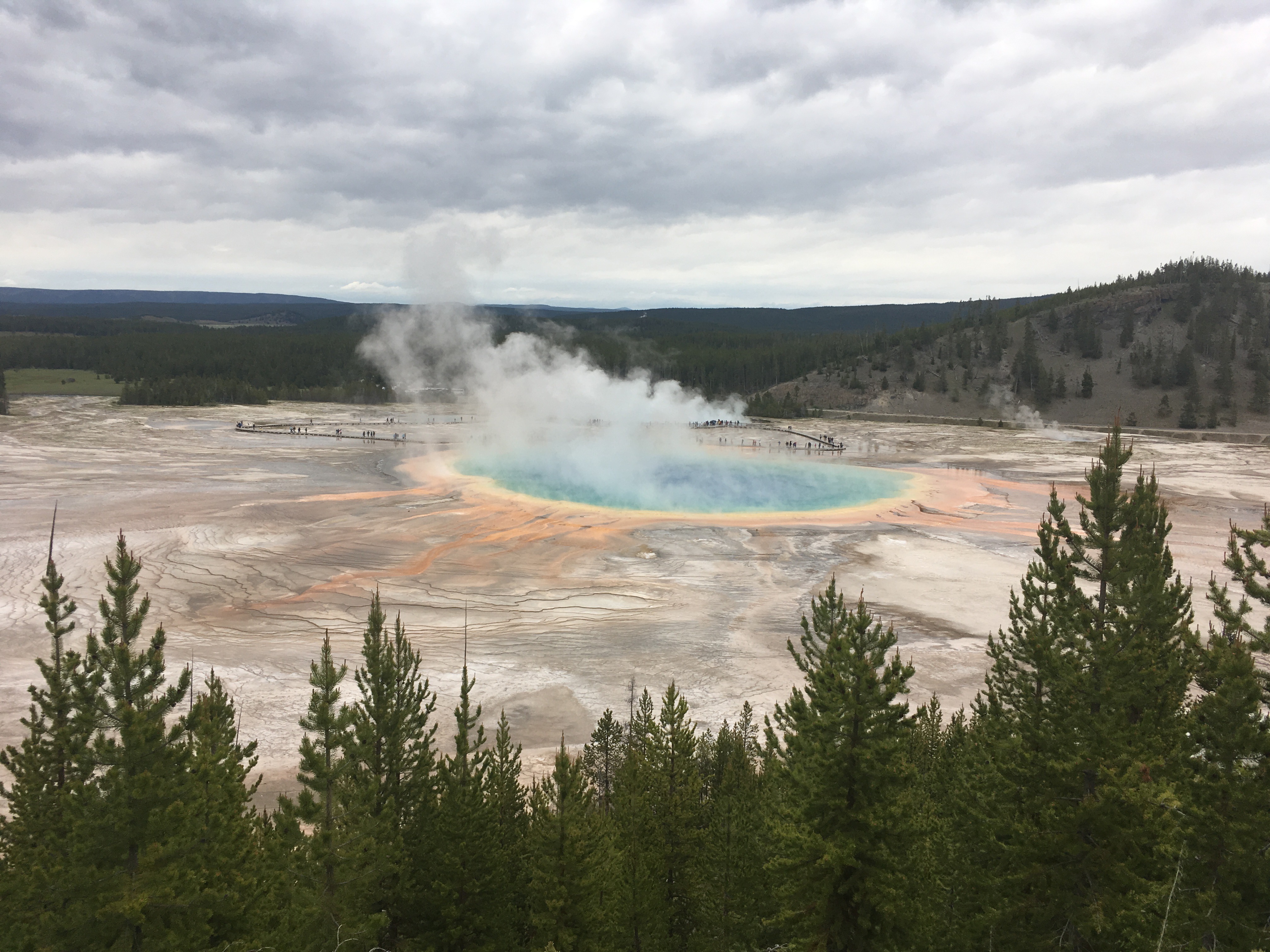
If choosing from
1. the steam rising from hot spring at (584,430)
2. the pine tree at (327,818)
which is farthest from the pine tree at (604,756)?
the steam rising from hot spring at (584,430)

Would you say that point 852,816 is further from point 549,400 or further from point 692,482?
point 549,400

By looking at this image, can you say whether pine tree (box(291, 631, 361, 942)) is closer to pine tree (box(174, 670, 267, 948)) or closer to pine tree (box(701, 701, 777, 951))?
pine tree (box(174, 670, 267, 948))

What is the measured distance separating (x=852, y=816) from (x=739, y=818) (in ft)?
14.3

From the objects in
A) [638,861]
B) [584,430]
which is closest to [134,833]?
[638,861]

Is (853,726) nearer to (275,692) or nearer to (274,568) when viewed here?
(275,692)

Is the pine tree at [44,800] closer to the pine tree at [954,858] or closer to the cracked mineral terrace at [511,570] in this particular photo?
the cracked mineral terrace at [511,570]

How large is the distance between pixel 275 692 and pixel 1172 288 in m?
179

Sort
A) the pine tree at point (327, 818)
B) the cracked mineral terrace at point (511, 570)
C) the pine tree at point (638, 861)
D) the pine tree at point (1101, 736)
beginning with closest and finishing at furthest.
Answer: the pine tree at point (1101, 736), the pine tree at point (327, 818), the pine tree at point (638, 861), the cracked mineral terrace at point (511, 570)

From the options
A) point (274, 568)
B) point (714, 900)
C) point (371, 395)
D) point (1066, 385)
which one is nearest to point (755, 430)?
point (1066, 385)

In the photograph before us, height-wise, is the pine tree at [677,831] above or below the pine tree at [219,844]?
below

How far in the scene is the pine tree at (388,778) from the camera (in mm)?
12070

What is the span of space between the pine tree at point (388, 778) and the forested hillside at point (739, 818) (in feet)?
0.22

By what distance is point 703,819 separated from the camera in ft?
53.0

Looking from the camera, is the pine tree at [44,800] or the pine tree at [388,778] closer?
the pine tree at [44,800]
